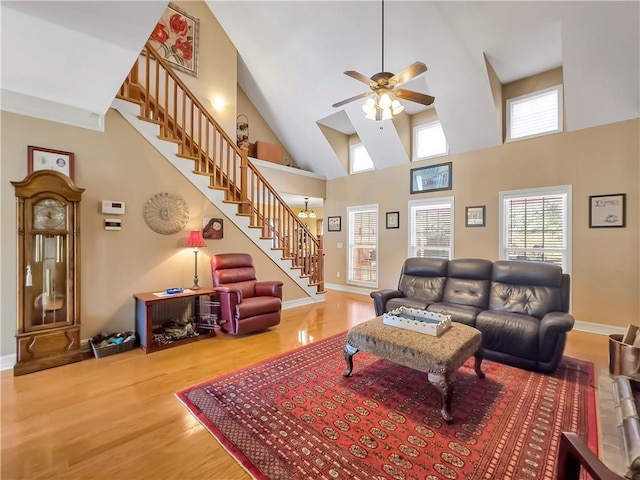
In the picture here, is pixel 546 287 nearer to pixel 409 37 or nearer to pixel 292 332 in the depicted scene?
pixel 292 332

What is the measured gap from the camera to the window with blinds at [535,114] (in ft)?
14.8

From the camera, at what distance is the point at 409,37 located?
4395 millimetres

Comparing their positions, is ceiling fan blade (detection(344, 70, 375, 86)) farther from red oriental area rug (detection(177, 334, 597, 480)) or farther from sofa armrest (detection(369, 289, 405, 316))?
red oriental area rug (detection(177, 334, 597, 480))

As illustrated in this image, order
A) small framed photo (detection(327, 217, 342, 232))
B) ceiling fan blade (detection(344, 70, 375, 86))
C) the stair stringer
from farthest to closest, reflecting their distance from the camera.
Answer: small framed photo (detection(327, 217, 342, 232)), the stair stringer, ceiling fan blade (detection(344, 70, 375, 86))

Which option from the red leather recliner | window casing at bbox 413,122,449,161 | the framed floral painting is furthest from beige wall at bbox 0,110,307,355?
window casing at bbox 413,122,449,161

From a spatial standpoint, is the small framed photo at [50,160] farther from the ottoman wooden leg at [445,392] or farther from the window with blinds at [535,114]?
the window with blinds at [535,114]

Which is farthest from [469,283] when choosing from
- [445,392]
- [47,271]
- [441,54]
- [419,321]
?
[47,271]

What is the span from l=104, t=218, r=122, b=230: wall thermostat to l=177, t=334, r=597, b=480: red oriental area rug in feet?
7.40

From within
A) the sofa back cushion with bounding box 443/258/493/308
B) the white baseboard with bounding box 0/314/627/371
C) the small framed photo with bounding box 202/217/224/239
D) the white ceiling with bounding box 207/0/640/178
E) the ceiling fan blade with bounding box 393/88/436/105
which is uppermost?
the white ceiling with bounding box 207/0/640/178

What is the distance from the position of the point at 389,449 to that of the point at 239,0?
268 inches

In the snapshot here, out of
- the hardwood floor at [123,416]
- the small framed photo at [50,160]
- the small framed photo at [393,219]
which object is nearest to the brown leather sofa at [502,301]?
the hardwood floor at [123,416]

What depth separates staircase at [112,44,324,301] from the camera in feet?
13.2

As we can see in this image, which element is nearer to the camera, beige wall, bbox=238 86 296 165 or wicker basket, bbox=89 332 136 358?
wicker basket, bbox=89 332 136 358

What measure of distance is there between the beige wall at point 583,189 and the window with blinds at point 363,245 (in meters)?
1.60
